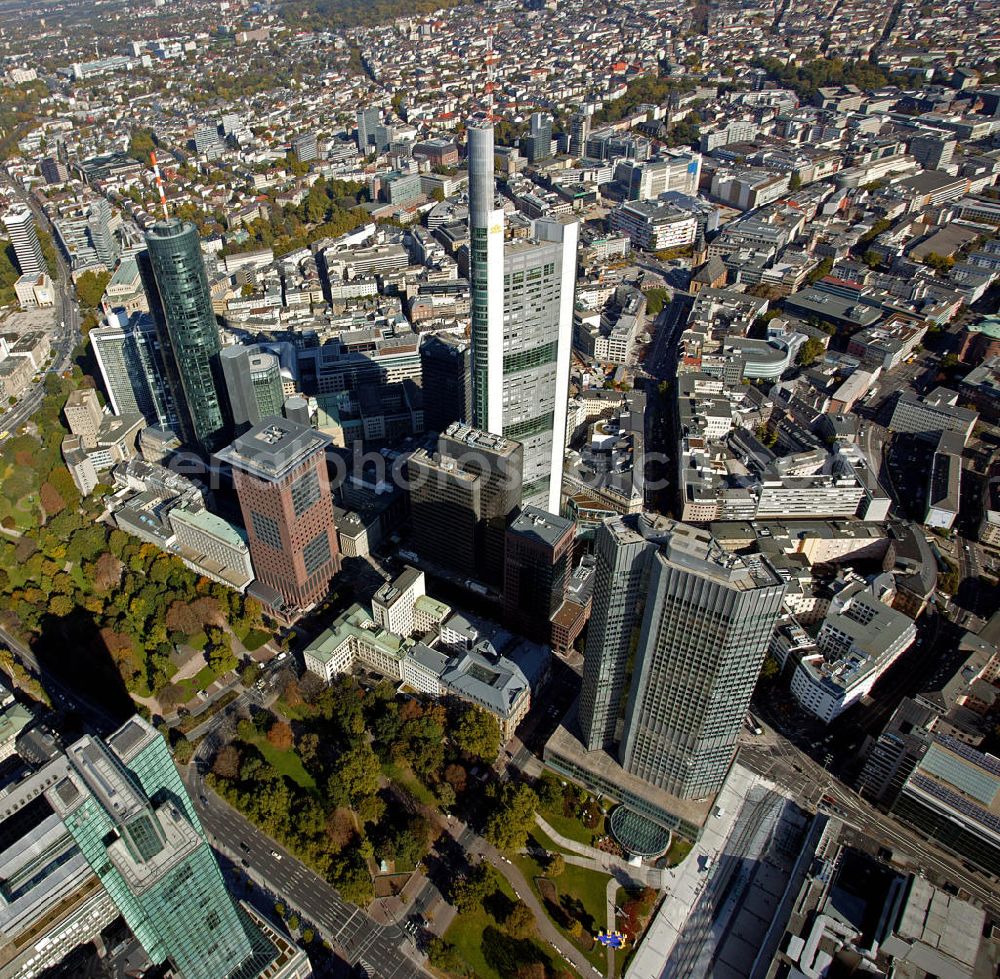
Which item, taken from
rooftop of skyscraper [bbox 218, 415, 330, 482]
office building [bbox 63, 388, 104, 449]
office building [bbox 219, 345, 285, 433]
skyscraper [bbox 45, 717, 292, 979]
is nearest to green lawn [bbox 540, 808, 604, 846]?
skyscraper [bbox 45, 717, 292, 979]

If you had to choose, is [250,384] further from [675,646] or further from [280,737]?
[675,646]

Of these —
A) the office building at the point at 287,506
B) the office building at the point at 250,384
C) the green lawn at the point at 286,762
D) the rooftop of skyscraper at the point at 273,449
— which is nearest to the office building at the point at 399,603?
the office building at the point at 287,506

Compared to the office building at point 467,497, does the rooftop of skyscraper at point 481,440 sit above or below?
above

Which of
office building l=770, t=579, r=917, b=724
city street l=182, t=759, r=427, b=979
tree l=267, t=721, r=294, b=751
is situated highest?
office building l=770, t=579, r=917, b=724

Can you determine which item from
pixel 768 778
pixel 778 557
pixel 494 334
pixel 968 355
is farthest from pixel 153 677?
pixel 968 355

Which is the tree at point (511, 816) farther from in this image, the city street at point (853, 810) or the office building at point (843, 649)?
the office building at point (843, 649)

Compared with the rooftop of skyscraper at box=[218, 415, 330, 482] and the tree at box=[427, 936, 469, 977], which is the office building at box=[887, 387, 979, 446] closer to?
the rooftop of skyscraper at box=[218, 415, 330, 482]
